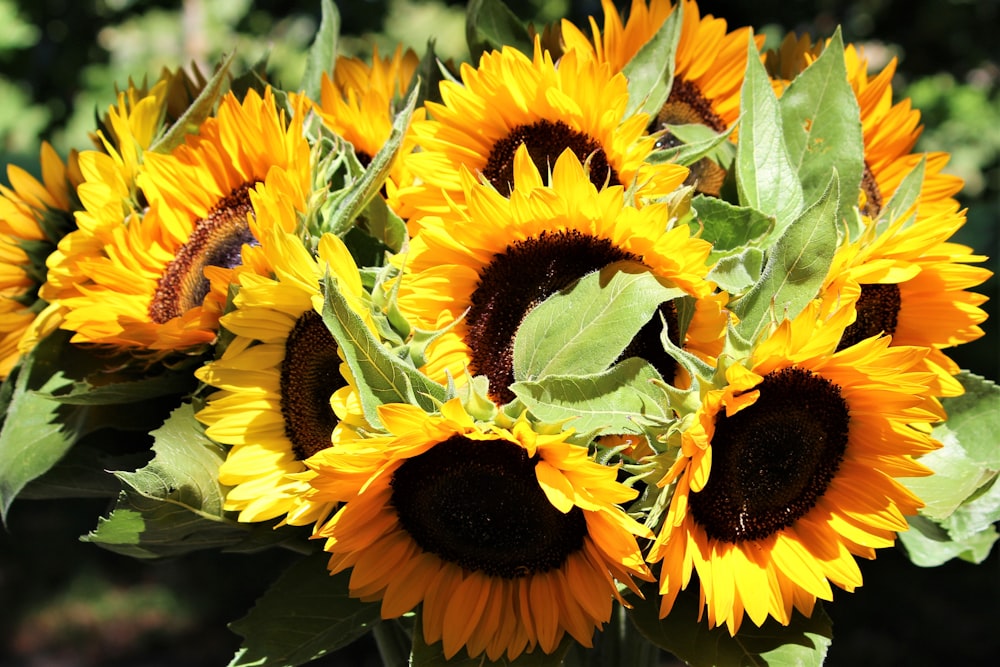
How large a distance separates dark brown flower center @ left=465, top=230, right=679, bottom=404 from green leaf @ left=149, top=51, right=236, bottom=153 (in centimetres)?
20

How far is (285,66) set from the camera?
93.1 inches

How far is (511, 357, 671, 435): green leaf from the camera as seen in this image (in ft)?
1.72

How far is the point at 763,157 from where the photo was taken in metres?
0.63

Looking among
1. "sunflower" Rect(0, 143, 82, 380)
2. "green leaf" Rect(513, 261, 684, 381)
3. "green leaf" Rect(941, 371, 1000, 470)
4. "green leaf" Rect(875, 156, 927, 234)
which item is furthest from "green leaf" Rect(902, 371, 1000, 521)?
"sunflower" Rect(0, 143, 82, 380)

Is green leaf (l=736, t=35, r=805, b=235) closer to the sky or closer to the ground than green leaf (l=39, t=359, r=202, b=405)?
closer to the sky

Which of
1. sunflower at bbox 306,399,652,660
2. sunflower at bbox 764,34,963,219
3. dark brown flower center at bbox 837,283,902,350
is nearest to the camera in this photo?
sunflower at bbox 306,399,652,660

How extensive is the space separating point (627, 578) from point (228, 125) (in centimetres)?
33

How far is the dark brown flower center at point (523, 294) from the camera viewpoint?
1.89 feet

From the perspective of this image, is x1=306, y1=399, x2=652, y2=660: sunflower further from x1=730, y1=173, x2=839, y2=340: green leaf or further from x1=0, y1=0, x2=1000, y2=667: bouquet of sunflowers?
x1=730, y1=173, x2=839, y2=340: green leaf

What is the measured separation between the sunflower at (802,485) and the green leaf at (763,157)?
0.11m

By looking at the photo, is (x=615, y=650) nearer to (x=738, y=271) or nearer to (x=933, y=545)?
(x=933, y=545)

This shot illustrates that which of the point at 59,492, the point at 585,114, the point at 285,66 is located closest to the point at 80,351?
the point at 59,492

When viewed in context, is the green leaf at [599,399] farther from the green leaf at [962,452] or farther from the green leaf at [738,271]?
the green leaf at [962,452]

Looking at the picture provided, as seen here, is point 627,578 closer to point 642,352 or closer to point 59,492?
point 642,352
